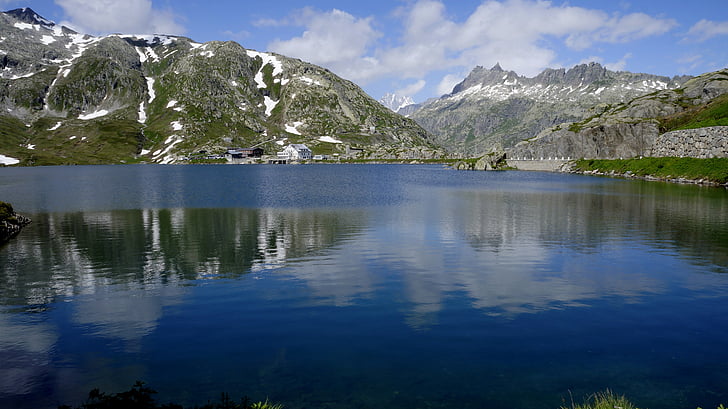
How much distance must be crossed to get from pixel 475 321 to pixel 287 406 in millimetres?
10158

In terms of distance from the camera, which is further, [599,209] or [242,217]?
[599,209]

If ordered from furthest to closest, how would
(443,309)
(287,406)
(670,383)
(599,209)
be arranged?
(599,209) → (443,309) → (670,383) → (287,406)

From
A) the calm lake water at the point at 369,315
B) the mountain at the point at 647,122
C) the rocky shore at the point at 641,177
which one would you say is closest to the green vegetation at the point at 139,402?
the calm lake water at the point at 369,315

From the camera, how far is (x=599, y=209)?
6100 cm

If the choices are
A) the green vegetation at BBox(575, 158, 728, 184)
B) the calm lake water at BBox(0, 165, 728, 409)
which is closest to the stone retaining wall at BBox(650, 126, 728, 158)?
the green vegetation at BBox(575, 158, 728, 184)

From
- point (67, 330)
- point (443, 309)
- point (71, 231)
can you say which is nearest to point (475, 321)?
point (443, 309)

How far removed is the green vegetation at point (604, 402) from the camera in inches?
466

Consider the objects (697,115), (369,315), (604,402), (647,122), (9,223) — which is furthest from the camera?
(647,122)

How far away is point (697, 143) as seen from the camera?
4609 inches

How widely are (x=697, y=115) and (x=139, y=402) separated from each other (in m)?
193

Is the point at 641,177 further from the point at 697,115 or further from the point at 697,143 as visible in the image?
the point at 697,115

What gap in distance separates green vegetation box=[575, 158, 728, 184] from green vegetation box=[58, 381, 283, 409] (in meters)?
118

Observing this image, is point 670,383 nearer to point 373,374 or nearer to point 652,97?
point 373,374

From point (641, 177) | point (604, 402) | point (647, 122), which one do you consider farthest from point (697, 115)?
point (604, 402)
